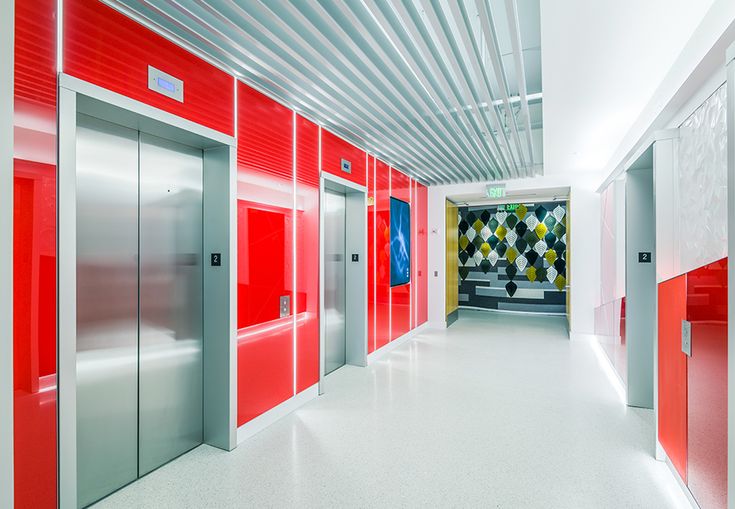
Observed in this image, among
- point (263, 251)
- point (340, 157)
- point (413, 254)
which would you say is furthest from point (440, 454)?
point (413, 254)

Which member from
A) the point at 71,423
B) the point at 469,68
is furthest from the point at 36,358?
the point at 469,68

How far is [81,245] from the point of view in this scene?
239 centimetres

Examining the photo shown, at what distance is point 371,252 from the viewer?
5879 mm

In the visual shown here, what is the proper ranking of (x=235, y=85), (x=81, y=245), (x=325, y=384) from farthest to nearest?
1. (x=325, y=384)
2. (x=235, y=85)
3. (x=81, y=245)

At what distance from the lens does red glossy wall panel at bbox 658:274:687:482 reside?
2621 millimetres

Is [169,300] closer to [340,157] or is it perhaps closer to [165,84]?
[165,84]

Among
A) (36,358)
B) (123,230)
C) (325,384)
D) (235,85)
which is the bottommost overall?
(325,384)

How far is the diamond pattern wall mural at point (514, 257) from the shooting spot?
32.7 ft

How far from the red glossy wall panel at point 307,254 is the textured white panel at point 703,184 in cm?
356

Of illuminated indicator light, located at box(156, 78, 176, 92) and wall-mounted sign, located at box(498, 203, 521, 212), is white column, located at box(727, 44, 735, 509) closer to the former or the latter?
illuminated indicator light, located at box(156, 78, 176, 92)

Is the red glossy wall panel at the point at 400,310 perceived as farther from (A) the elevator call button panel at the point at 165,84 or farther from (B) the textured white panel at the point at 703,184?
(A) the elevator call button panel at the point at 165,84

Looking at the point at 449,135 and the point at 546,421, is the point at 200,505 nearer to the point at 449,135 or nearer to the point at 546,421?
the point at 546,421

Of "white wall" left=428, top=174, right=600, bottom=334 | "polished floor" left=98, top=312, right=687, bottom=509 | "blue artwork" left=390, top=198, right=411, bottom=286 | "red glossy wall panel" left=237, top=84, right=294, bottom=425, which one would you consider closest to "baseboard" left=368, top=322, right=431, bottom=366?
"polished floor" left=98, top=312, right=687, bottom=509

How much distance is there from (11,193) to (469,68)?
149 inches
